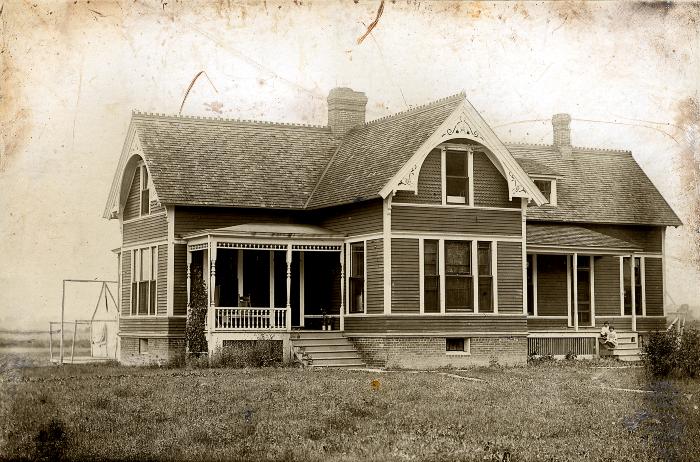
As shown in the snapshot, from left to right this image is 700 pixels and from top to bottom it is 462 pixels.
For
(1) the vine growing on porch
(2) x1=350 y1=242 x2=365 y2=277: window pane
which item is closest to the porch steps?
(2) x1=350 y1=242 x2=365 y2=277: window pane

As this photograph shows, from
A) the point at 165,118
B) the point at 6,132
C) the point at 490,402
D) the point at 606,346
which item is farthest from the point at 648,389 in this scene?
the point at 165,118

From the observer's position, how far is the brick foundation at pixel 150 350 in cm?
3031

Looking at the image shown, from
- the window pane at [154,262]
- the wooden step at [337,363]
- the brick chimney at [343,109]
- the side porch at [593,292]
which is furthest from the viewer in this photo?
the brick chimney at [343,109]

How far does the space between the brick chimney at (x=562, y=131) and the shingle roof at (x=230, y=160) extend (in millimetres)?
9143

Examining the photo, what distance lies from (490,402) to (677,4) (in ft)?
27.7

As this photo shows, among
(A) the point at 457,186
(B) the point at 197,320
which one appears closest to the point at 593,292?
(A) the point at 457,186

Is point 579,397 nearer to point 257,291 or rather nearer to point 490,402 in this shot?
point 490,402

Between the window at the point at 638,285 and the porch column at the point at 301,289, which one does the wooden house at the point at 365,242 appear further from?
the window at the point at 638,285

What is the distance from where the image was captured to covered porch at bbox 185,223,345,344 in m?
28.5

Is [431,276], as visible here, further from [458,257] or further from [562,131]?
[562,131]

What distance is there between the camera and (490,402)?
20.0 m

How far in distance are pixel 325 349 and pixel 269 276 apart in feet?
12.3

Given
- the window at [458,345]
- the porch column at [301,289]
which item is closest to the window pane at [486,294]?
the window at [458,345]

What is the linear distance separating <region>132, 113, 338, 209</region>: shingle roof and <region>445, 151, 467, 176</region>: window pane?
5.02 metres
